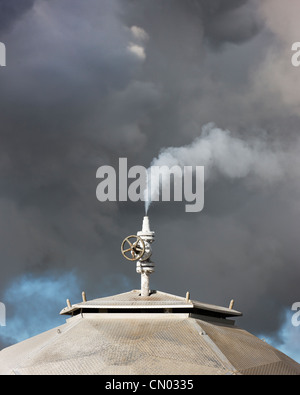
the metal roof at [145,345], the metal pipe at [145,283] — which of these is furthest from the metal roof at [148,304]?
the metal pipe at [145,283]

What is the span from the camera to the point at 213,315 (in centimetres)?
5372

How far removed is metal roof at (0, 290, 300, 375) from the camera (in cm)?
4538

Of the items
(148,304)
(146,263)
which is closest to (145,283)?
(146,263)

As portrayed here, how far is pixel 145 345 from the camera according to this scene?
46.8m

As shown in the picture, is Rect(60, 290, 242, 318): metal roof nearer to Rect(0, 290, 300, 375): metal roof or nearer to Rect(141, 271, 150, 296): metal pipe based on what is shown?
Rect(0, 290, 300, 375): metal roof

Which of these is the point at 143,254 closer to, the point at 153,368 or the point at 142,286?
the point at 142,286

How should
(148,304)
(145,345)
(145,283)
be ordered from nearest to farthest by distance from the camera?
(145,345)
(148,304)
(145,283)

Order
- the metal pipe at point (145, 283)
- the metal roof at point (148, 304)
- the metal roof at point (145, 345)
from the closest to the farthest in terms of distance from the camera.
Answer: the metal roof at point (145, 345)
the metal roof at point (148, 304)
the metal pipe at point (145, 283)

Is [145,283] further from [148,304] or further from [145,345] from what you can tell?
[145,345]

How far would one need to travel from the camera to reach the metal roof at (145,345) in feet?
149

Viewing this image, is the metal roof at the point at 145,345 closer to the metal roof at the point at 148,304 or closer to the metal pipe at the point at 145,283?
the metal roof at the point at 148,304

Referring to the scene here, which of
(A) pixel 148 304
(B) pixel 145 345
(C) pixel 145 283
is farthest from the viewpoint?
(C) pixel 145 283

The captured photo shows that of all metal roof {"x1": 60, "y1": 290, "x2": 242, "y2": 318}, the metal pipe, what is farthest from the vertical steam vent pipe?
metal roof {"x1": 60, "y1": 290, "x2": 242, "y2": 318}

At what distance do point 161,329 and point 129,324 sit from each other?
6.85 feet
